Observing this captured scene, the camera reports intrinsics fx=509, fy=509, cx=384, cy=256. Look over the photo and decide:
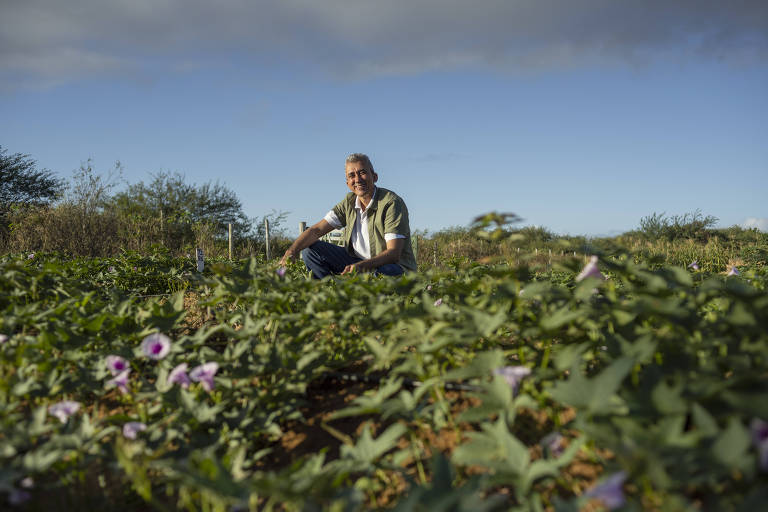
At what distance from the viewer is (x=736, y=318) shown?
46.8 inches

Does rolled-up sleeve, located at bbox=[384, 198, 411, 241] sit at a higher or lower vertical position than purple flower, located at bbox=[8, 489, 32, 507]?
higher

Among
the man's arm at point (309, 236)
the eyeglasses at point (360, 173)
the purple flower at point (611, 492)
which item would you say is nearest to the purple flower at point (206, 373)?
the purple flower at point (611, 492)

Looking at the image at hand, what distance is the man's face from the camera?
4.72 metres

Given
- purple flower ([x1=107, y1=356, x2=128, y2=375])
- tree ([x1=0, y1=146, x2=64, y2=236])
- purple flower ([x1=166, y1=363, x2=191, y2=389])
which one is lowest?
purple flower ([x1=166, y1=363, x2=191, y2=389])

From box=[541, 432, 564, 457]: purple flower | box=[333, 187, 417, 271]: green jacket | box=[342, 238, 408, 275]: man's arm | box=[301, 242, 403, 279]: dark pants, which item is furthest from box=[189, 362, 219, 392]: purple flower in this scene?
box=[301, 242, 403, 279]: dark pants

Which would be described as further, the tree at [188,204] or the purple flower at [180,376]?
the tree at [188,204]

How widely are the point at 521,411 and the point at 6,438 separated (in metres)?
1.48

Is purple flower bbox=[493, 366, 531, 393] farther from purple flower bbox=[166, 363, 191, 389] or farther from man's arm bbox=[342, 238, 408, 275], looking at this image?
man's arm bbox=[342, 238, 408, 275]

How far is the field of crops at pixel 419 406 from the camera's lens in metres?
1.00

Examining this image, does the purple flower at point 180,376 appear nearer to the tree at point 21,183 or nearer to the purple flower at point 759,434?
the purple flower at point 759,434

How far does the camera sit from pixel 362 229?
4.95 m

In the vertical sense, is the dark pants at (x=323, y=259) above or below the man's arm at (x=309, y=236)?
below

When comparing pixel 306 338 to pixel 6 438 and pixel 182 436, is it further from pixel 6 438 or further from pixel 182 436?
pixel 6 438

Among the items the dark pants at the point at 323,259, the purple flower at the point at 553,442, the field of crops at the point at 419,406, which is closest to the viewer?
the field of crops at the point at 419,406
